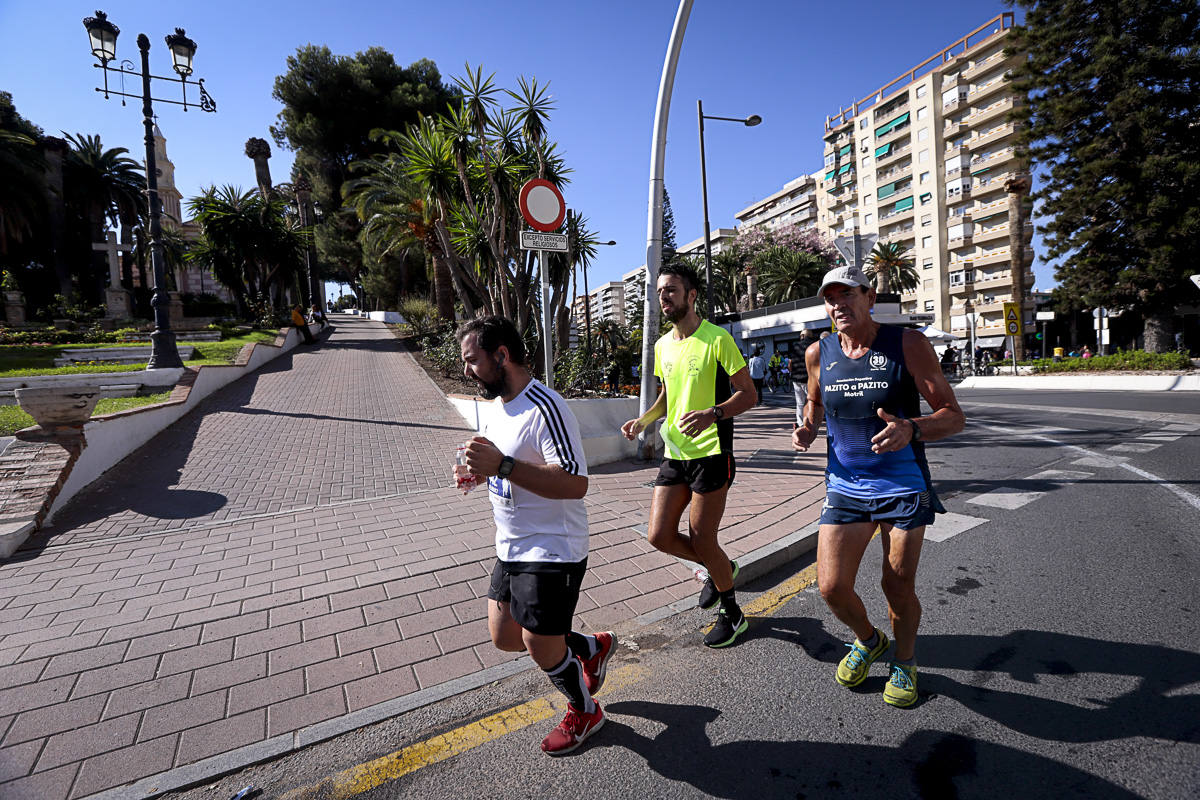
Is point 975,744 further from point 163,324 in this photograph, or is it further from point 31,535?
point 163,324

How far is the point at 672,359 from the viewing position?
3.28 metres

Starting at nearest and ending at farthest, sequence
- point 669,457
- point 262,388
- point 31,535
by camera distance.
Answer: point 669,457
point 31,535
point 262,388

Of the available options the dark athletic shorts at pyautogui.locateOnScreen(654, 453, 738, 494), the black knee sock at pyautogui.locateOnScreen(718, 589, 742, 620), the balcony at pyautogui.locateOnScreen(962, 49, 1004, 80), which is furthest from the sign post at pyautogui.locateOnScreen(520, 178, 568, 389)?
the balcony at pyautogui.locateOnScreen(962, 49, 1004, 80)

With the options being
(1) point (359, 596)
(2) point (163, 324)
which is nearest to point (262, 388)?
(2) point (163, 324)

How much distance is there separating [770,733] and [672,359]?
6.11 ft

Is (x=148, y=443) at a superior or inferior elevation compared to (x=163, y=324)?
inferior

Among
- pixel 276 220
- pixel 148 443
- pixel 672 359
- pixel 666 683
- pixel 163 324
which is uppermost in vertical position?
pixel 276 220

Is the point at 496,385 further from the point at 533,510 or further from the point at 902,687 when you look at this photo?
the point at 902,687

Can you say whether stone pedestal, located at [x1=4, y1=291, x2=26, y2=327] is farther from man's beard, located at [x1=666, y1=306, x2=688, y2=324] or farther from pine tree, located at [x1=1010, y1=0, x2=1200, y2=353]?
pine tree, located at [x1=1010, y1=0, x2=1200, y2=353]

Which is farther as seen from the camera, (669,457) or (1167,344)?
(1167,344)

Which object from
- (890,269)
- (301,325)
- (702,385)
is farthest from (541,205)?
(890,269)

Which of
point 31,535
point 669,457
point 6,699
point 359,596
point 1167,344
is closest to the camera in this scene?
point 6,699

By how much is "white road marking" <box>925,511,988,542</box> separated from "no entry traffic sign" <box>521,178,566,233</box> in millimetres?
4612

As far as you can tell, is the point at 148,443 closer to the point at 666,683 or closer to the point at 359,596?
the point at 359,596
